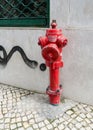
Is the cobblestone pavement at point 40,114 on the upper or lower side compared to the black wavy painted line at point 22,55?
lower

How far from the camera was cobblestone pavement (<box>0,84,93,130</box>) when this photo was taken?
2.56m

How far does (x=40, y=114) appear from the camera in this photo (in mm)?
2793

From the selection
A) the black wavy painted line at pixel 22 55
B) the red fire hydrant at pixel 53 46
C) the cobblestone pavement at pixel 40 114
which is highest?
the red fire hydrant at pixel 53 46

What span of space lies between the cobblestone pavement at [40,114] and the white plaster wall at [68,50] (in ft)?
0.74

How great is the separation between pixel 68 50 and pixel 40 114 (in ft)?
3.54

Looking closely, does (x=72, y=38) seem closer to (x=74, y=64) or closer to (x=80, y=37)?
(x=80, y=37)

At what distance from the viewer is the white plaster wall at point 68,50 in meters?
2.68

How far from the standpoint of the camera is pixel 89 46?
2.71 metres

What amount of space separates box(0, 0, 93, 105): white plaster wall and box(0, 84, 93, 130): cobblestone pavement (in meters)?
0.22

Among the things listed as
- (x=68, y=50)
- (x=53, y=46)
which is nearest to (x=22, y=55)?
(x=68, y=50)

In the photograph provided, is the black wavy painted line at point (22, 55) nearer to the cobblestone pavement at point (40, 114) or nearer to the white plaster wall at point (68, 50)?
the white plaster wall at point (68, 50)

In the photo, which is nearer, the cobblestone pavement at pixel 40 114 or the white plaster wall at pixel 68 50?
the cobblestone pavement at pixel 40 114

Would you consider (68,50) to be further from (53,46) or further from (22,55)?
(22,55)

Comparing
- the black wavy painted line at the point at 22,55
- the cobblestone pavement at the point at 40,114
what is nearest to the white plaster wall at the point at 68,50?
the black wavy painted line at the point at 22,55
